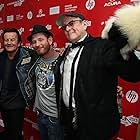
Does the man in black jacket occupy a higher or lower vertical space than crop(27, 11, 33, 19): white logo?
lower

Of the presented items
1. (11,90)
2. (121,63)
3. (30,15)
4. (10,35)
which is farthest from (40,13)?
(121,63)

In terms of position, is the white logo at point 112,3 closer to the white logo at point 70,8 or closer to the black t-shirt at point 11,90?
the white logo at point 70,8

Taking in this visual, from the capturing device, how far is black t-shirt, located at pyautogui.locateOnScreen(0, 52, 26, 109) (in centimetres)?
249

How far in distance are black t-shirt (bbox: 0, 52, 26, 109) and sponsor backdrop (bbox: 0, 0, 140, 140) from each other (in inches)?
20.4

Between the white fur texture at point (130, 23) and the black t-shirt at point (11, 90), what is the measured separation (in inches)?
53.2

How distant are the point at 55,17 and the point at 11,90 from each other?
839 mm

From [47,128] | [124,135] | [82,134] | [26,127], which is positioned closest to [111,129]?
[82,134]

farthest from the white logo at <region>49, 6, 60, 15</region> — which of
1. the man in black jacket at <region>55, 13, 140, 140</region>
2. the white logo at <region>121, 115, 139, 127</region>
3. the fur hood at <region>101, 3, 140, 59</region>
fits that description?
the fur hood at <region>101, 3, 140, 59</region>

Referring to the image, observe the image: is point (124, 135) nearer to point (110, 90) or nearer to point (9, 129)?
point (110, 90)

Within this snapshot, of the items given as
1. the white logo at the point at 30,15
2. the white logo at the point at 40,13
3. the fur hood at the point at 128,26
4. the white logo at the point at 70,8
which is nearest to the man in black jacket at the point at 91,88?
the fur hood at the point at 128,26

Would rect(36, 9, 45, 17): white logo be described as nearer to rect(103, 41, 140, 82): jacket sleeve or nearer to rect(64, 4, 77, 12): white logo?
rect(64, 4, 77, 12): white logo

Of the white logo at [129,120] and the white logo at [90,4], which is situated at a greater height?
the white logo at [90,4]

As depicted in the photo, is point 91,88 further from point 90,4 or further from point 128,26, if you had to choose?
point 90,4

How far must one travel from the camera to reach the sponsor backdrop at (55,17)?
2189 millimetres
